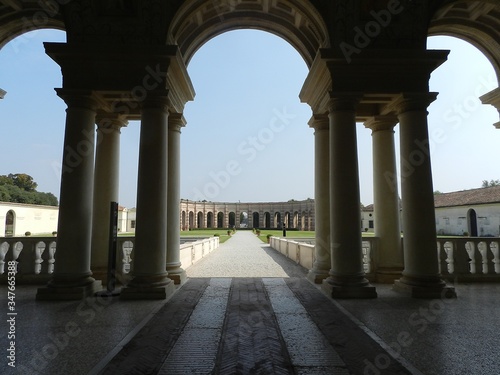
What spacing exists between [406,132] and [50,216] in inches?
2800

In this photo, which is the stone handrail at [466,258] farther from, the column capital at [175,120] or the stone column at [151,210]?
the column capital at [175,120]

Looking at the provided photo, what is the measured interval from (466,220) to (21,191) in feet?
376

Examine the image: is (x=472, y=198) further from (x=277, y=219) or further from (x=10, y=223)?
(x=277, y=219)

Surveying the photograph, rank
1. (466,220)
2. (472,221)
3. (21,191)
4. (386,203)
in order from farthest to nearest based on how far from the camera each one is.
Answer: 1. (21,191)
2. (466,220)
3. (472,221)
4. (386,203)

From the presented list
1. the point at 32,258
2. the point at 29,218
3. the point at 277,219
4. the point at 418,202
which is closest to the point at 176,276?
the point at 32,258

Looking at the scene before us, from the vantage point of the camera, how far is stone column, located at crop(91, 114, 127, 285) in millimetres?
13055

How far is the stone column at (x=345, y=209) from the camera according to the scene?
10780mm

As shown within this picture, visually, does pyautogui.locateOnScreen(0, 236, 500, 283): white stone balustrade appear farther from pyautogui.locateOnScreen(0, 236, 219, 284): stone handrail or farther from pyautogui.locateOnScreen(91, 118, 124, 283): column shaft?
pyautogui.locateOnScreen(91, 118, 124, 283): column shaft

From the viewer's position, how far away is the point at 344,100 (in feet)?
37.1

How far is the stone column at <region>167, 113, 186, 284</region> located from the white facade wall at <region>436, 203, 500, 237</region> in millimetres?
53419

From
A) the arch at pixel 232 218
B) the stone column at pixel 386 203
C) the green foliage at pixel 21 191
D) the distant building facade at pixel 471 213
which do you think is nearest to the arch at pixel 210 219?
the arch at pixel 232 218

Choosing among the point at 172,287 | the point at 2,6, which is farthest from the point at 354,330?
the point at 2,6

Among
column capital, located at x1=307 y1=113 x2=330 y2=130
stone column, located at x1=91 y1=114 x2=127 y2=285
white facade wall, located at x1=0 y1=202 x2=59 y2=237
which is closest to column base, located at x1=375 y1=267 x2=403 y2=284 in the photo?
column capital, located at x1=307 y1=113 x2=330 y2=130

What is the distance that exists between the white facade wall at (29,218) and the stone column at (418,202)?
5805 cm
